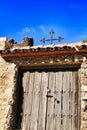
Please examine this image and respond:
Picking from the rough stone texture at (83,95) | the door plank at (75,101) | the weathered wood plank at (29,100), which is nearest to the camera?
the rough stone texture at (83,95)

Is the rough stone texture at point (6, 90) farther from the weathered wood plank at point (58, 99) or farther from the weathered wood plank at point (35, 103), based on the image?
the weathered wood plank at point (58, 99)

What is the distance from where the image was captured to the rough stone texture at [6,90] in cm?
694

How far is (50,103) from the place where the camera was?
6.94 metres

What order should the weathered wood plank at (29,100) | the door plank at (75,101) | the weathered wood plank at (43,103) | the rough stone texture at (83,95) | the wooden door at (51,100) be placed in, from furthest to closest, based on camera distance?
the weathered wood plank at (29,100) → the weathered wood plank at (43,103) → the wooden door at (51,100) → the door plank at (75,101) → the rough stone texture at (83,95)

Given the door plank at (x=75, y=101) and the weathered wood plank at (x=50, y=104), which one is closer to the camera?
the door plank at (x=75, y=101)

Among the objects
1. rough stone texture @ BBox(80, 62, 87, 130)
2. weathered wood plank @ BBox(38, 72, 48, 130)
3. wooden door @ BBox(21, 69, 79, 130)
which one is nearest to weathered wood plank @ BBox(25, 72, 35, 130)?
wooden door @ BBox(21, 69, 79, 130)

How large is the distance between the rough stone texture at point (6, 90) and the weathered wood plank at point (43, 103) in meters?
0.77

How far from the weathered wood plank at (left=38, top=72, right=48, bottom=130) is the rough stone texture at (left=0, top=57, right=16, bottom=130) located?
769mm

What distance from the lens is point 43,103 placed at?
23.0 ft

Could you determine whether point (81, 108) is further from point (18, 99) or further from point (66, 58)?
point (18, 99)

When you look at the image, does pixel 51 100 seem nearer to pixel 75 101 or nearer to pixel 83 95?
pixel 75 101

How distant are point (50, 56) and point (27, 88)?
1062 mm

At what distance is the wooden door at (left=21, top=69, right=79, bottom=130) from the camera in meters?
6.71

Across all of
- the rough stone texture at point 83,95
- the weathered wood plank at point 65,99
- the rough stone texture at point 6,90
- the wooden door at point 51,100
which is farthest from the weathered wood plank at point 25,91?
the rough stone texture at point 83,95
